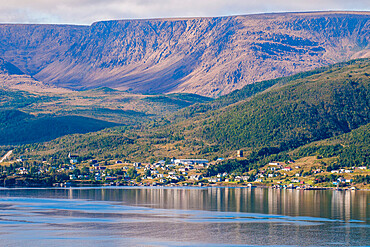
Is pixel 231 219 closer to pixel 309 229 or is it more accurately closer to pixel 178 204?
pixel 309 229

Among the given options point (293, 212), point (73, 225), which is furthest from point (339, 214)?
point (73, 225)

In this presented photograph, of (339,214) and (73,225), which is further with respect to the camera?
(339,214)

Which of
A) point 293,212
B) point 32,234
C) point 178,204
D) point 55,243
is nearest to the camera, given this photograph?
point 55,243

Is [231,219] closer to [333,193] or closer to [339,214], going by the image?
[339,214]

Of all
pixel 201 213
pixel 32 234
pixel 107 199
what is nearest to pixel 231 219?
pixel 201 213

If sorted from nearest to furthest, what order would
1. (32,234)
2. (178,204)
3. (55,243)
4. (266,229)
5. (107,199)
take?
(55,243)
(32,234)
(266,229)
(178,204)
(107,199)

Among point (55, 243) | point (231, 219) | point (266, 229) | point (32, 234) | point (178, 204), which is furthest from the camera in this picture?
point (178, 204)
